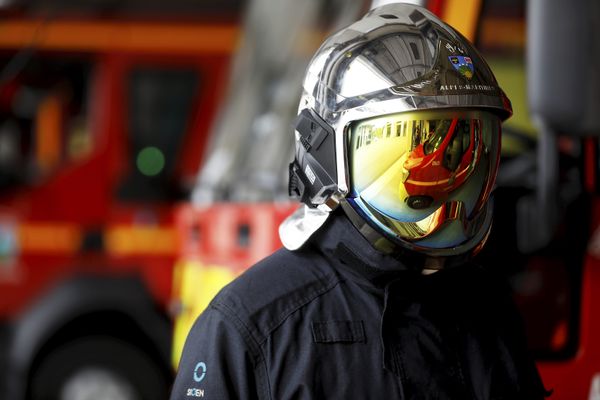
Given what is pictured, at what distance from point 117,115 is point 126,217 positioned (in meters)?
0.55

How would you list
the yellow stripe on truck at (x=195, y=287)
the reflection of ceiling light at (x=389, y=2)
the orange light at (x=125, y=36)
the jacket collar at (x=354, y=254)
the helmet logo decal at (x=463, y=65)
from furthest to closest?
the orange light at (x=125, y=36)
the yellow stripe on truck at (x=195, y=287)
the reflection of ceiling light at (x=389, y=2)
the helmet logo decal at (x=463, y=65)
the jacket collar at (x=354, y=254)

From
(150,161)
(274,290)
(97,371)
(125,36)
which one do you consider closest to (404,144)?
(274,290)

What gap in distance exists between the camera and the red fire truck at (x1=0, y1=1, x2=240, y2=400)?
6066 millimetres

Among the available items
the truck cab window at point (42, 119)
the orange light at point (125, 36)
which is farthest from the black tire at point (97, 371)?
the orange light at point (125, 36)

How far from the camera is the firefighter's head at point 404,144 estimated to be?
1.90 m

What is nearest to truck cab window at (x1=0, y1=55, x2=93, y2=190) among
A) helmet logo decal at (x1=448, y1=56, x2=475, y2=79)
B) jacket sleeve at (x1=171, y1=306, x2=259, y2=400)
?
helmet logo decal at (x1=448, y1=56, x2=475, y2=79)

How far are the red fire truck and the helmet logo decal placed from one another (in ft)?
13.5

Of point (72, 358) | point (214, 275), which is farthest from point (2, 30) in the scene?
point (214, 275)

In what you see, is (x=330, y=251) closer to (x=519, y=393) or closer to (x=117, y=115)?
(x=519, y=393)

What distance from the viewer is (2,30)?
6.07 metres

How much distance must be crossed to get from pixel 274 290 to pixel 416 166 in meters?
0.32

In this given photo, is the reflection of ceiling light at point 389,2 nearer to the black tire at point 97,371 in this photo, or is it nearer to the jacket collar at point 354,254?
the jacket collar at point 354,254

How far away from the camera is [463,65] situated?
78.2 inches

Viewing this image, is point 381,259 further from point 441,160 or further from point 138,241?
point 138,241
